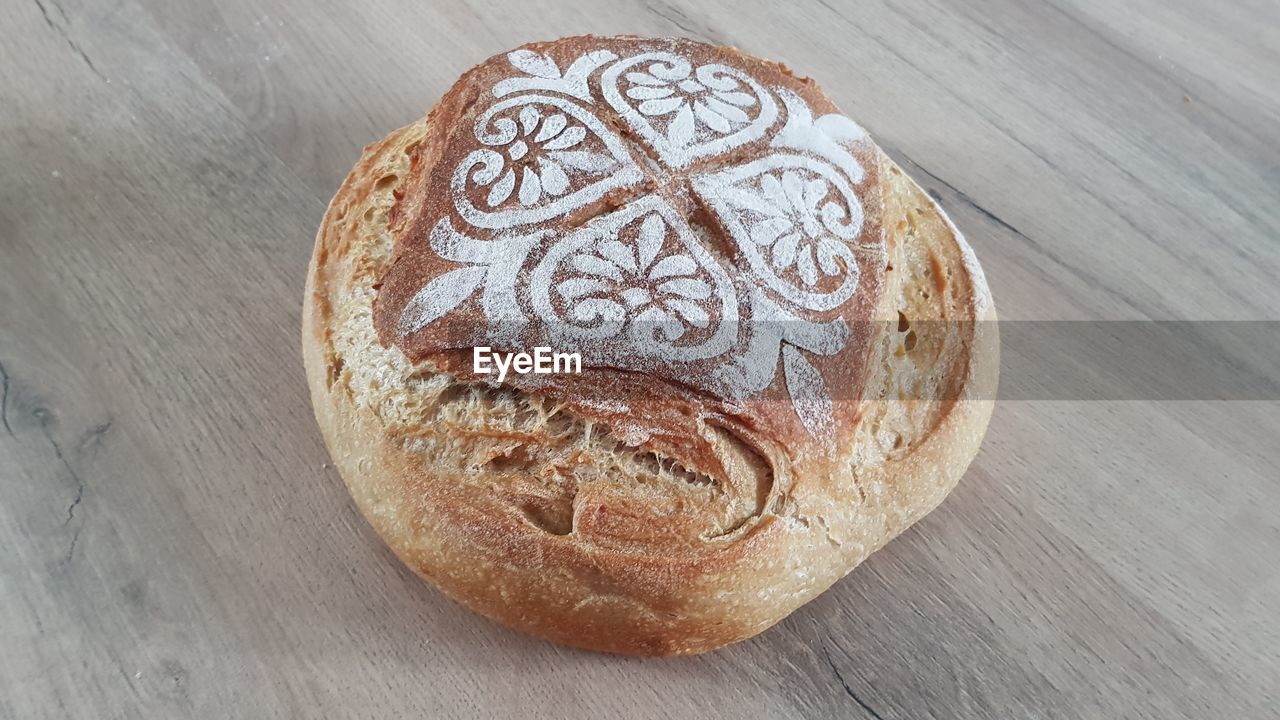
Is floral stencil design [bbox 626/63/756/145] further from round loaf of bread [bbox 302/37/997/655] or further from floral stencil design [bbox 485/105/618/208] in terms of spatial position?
floral stencil design [bbox 485/105/618/208]

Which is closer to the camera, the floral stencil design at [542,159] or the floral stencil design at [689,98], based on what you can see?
the floral stencil design at [542,159]

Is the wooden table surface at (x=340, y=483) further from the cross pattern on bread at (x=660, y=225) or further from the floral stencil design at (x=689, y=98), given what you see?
the floral stencil design at (x=689, y=98)

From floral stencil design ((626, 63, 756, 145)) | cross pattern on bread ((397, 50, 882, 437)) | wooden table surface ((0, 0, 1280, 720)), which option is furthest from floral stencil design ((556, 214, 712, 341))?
wooden table surface ((0, 0, 1280, 720))

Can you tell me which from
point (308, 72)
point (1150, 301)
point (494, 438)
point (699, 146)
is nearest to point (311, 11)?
point (308, 72)

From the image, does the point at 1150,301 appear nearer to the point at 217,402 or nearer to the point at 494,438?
the point at 494,438

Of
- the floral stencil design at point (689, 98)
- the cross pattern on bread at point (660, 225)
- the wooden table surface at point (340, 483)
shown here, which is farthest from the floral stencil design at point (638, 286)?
the wooden table surface at point (340, 483)

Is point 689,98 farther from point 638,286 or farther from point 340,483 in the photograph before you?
point 340,483

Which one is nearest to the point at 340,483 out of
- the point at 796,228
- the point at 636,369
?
the point at 636,369
